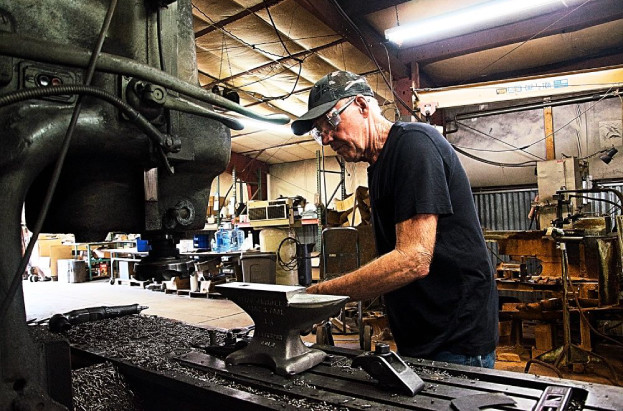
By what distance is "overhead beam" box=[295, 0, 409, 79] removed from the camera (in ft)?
15.0

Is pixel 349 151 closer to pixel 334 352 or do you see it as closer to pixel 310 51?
pixel 334 352

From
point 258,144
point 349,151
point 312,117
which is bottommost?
point 349,151

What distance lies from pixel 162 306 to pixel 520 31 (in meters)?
5.91

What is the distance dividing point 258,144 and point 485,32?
6.53 m

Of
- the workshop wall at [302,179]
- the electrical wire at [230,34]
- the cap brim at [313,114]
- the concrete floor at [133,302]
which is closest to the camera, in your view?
the cap brim at [313,114]

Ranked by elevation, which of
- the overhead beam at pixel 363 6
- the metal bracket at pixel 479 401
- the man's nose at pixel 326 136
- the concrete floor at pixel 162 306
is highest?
the overhead beam at pixel 363 6

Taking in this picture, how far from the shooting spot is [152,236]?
1089mm

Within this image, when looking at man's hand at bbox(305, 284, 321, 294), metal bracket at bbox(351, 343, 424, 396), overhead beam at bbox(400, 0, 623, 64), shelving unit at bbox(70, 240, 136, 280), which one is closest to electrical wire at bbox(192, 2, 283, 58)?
overhead beam at bbox(400, 0, 623, 64)

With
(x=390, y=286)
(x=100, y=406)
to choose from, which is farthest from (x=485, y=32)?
(x=100, y=406)

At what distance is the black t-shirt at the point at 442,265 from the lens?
119cm

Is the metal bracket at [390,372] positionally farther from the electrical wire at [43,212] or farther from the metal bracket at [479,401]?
the electrical wire at [43,212]

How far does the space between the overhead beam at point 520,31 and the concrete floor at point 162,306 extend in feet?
11.8

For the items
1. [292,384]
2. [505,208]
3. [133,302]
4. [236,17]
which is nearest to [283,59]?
[236,17]

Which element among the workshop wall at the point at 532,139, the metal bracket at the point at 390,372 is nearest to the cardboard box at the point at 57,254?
the workshop wall at the point at 532,139
